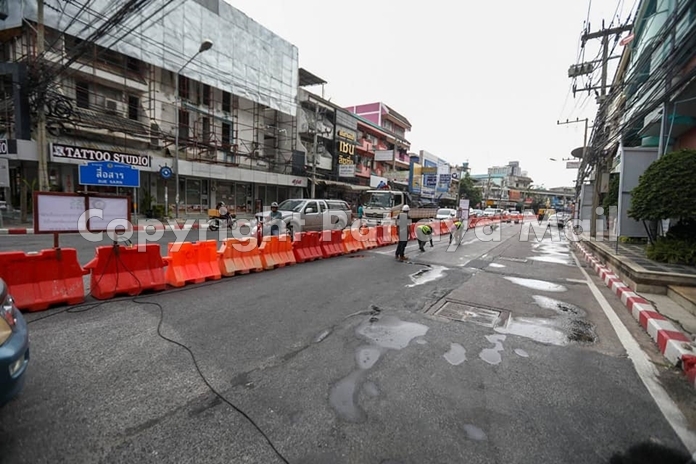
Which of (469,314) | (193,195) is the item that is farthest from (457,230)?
(193,195)

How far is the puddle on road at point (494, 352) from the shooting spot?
12.3 ft

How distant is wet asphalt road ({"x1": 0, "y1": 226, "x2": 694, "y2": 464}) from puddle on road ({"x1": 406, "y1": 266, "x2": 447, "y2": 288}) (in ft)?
5.57

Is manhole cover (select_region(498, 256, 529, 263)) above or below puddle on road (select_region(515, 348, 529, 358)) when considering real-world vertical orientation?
above

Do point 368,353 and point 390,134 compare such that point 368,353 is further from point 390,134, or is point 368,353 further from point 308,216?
point 390,134

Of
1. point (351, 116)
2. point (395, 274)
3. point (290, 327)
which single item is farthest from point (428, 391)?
point (351, 116)

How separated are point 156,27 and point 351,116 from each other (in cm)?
2035

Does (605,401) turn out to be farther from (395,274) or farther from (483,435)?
(395,274)

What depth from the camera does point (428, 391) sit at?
306 centimetres

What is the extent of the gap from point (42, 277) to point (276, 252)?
4522 mm

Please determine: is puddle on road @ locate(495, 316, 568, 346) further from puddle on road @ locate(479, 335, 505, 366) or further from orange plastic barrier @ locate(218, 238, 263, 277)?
orange plastic barrier @ locate(218, 238, 263, 277)

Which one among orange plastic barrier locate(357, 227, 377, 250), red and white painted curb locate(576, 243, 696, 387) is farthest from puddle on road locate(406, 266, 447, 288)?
orange plastic barrier locate(357, 227, 377, 250)

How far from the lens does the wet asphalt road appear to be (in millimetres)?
2324

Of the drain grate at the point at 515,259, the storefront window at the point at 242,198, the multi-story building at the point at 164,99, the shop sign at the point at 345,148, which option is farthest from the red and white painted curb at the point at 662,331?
the shop sign at the point at 345,148

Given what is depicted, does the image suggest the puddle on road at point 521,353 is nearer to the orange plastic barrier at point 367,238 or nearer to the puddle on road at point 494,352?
the puddle on road at point 494,352
